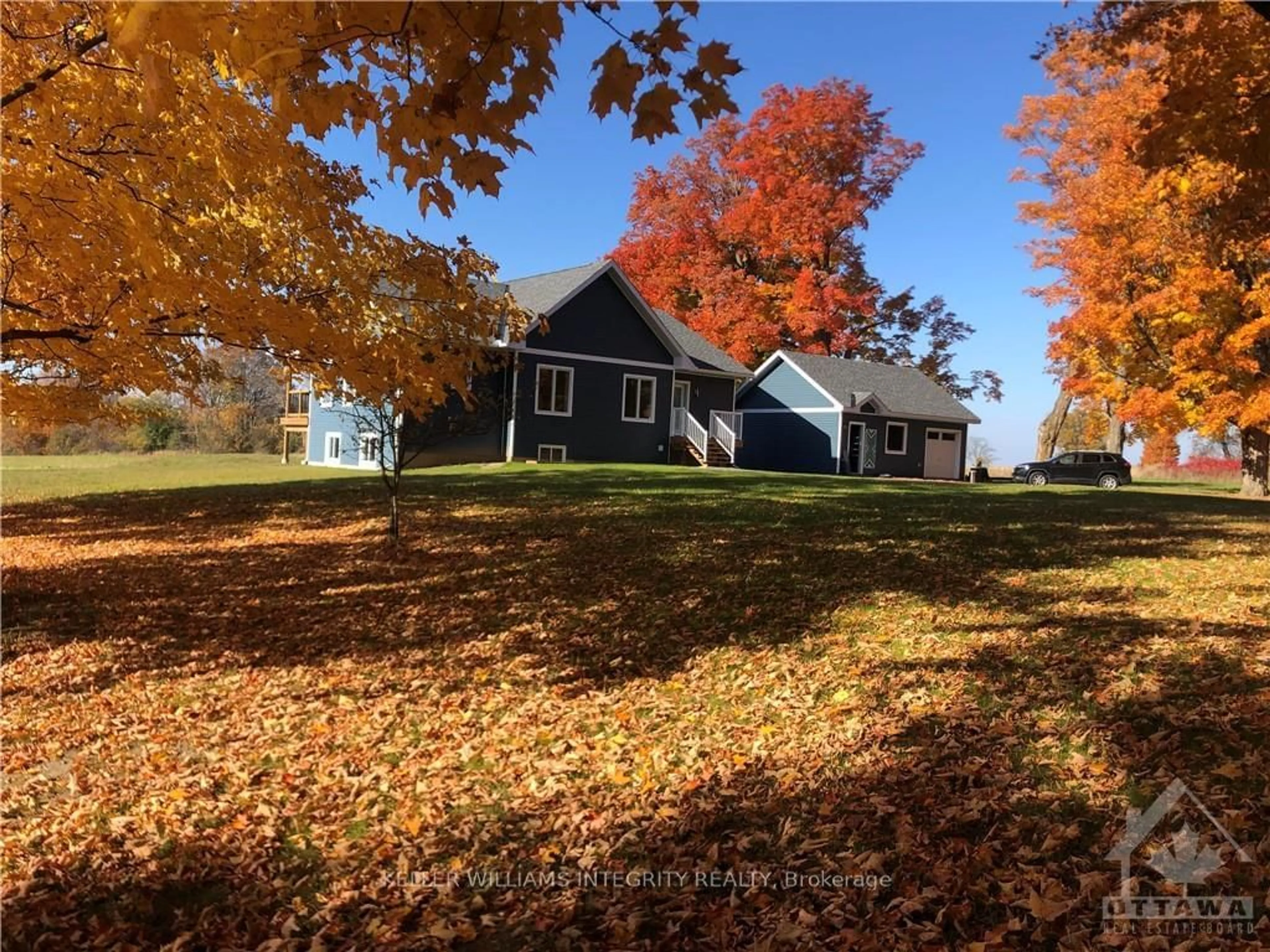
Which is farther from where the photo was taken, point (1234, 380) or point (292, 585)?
point (1234, 380)

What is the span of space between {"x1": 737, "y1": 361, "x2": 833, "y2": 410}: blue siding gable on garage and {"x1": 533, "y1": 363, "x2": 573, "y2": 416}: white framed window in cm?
1054

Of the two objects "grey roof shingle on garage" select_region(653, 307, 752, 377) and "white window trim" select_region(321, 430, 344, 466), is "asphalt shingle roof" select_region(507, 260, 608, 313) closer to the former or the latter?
"grey roof shingle on garage" select_region(653, 307, 752, 377)

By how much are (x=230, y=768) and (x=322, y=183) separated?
491 centimetres

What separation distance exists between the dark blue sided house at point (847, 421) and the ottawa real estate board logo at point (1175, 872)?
92.0 ft

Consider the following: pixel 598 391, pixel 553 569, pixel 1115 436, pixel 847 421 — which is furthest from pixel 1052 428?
pixel 553 569

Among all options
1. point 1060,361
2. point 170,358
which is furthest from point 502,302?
point 1060,361

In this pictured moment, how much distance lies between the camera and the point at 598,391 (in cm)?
2653

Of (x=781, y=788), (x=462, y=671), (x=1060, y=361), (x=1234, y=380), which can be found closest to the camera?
(x=781, y=788)

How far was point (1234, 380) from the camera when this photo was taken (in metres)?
20.8

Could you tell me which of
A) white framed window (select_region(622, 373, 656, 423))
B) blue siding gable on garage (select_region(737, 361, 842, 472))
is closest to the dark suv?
blue siding gable on garage (select_region(737, 361, 842, 472))

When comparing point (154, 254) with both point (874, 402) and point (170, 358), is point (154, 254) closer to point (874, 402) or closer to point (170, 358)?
point (170, 358)

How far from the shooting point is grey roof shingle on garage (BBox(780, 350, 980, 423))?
32.2 m

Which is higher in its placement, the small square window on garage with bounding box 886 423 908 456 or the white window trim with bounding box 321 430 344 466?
the small square window on garage with bounding box 886 423 908 456

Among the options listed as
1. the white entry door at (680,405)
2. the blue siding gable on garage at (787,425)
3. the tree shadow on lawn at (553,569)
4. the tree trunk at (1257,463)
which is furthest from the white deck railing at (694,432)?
the tree trunk at (1257,463)
